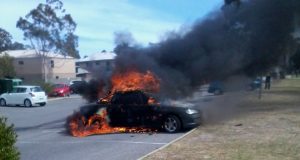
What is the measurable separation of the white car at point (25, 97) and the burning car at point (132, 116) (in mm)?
19114

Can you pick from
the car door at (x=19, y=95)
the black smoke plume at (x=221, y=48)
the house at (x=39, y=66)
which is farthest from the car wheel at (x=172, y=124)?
the house at (x=39, y=66)

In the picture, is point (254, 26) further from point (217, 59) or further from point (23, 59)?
point (23, 59)

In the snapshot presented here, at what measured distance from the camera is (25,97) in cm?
3500

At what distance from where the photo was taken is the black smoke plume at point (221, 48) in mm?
18766

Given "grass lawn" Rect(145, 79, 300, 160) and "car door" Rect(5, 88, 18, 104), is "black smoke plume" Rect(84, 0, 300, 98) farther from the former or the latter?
"car door" Rect(5, 88, 18, 104)

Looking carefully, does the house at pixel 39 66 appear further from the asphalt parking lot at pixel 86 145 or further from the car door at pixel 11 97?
the asphalt parking lot at pixel 86 145

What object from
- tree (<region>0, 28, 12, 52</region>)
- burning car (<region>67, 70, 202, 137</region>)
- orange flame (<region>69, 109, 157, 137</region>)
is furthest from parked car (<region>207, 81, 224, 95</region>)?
tree (<region>0, 28, 12, 52</region>)

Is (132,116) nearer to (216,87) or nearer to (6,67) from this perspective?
(216,87)

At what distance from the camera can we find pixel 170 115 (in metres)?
15.9

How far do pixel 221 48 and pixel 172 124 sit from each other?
596 centimetres

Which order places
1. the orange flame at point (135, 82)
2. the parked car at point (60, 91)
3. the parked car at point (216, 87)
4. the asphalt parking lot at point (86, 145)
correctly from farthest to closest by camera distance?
the parked car at point (60, 91) → the parked car at point (216, 87) → the orange flame at point (135, 82) → the asphalt parking lot at point (86, 145)

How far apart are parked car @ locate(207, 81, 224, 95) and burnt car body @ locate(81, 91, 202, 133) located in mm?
6137

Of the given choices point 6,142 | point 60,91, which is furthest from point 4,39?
point 6,142

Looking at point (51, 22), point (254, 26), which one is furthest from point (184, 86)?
point (51, 22)
